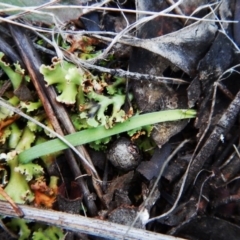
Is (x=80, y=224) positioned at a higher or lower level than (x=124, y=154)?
lower

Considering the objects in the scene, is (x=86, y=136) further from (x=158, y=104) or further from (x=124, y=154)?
(x=158, y=104)

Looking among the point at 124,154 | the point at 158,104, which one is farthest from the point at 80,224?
the point at 158,104

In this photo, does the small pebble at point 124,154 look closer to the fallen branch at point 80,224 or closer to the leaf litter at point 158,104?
the leaf litter at point 158,104

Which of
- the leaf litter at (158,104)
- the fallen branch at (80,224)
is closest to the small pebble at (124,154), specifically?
the leaf litter at (158,104)

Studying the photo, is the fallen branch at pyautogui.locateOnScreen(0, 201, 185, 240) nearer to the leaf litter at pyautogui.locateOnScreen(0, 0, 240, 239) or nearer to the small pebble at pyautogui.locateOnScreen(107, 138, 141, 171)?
the leaf litter at pyautogui.locateOnScreen(0, 0, 240, 239)

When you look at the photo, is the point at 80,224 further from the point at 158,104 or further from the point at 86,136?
the point at 158,104

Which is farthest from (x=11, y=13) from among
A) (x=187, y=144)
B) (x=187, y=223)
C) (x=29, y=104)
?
(x=187, y=223)

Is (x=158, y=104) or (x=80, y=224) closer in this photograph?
(x=80, y=224)
